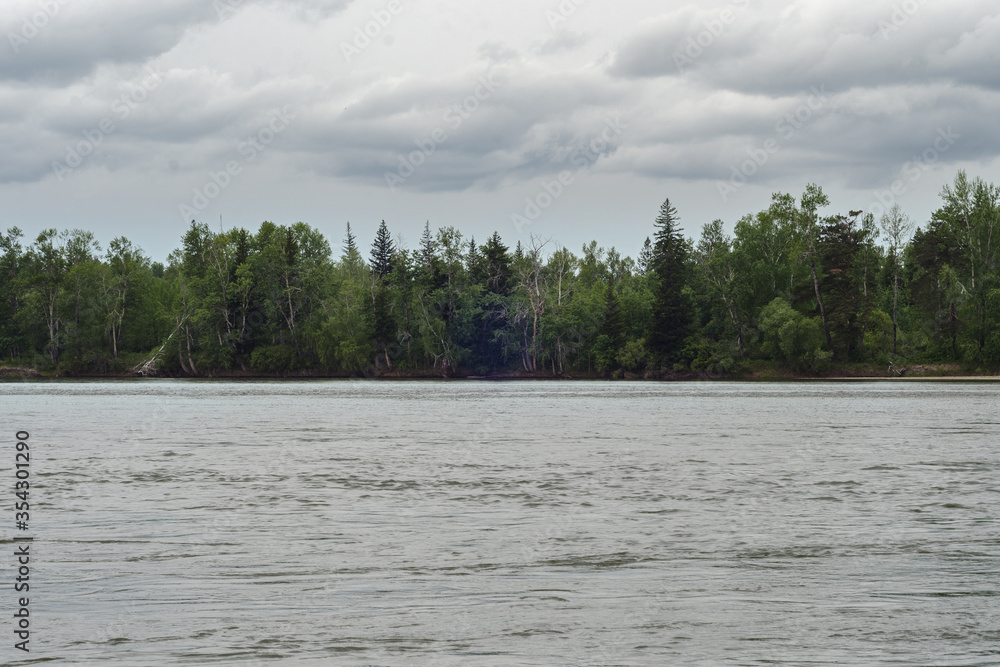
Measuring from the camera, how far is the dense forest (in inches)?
4316

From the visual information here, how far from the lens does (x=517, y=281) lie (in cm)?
12638

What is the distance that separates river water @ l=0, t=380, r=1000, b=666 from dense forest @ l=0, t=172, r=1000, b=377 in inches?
3328

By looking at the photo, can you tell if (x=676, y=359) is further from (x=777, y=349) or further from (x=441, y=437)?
(x=441, y=437)

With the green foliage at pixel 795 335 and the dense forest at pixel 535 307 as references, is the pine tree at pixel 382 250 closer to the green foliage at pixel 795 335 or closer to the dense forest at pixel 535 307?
the dense forest at pixel 535 307

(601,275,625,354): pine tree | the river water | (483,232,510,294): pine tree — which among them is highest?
(483,232,510,294): pine tree

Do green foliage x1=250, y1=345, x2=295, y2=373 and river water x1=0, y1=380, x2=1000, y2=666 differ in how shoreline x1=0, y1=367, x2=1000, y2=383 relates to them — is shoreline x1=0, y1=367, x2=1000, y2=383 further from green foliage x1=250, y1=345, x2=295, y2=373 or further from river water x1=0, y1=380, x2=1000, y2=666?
river water x1=0, y1=380, x2=1000, y2=666

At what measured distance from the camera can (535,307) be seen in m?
121

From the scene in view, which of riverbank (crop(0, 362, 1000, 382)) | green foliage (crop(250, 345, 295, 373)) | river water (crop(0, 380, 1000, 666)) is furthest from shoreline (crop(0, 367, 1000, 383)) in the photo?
river water (crop(0, 380, 1000, 666))

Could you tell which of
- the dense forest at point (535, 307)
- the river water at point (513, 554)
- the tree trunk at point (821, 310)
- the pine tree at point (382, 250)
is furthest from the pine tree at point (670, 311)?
the river water at point (513, 554)

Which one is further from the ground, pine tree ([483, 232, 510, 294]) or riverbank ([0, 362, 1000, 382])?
pine tree ([483, 232, 510, 294])

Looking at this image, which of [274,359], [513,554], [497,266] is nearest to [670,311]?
[497,266]

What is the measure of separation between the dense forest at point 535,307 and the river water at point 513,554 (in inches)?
3328

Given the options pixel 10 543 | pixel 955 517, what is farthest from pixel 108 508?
pixel 955 517

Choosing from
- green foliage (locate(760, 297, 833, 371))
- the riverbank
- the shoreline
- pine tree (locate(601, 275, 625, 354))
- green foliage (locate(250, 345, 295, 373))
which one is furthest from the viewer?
green foliage (locate(250, 345, 295, 373))
